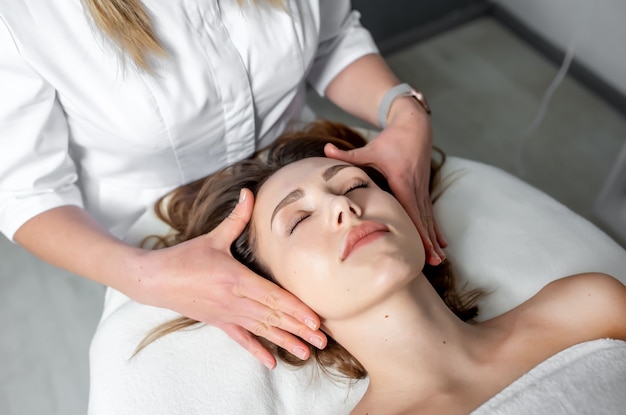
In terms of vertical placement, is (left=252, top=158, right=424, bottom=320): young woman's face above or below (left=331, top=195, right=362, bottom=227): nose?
below

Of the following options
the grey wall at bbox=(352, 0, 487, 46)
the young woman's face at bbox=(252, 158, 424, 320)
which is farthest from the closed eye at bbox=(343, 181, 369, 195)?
the grey wall at bbox=(352, 0, 487, 46)

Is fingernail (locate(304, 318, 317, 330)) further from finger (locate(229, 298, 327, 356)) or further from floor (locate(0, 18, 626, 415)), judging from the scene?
floor (locate(0, 18, 626, 415))

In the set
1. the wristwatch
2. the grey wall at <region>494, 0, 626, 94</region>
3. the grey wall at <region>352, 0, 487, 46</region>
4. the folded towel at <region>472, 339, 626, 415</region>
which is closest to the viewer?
the folded towel at <region>472, 339, 626, 415</region>

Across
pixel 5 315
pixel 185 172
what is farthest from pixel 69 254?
pixel 5 315

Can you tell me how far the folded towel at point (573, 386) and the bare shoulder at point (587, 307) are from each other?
0.14 ft

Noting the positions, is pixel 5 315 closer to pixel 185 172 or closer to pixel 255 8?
pixel 185 172

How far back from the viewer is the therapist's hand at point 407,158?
103 cm

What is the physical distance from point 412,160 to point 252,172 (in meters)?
0.29

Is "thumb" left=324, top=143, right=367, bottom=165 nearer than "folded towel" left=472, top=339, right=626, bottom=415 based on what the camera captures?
No

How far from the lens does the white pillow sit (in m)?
0.95

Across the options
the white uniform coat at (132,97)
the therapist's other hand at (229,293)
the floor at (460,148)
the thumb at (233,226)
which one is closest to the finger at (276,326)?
the therapist's other hand at (229,293)

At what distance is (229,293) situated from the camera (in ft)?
2.86

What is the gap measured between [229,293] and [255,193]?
23 cm

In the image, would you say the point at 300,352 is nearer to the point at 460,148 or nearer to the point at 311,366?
the point at 311,366
